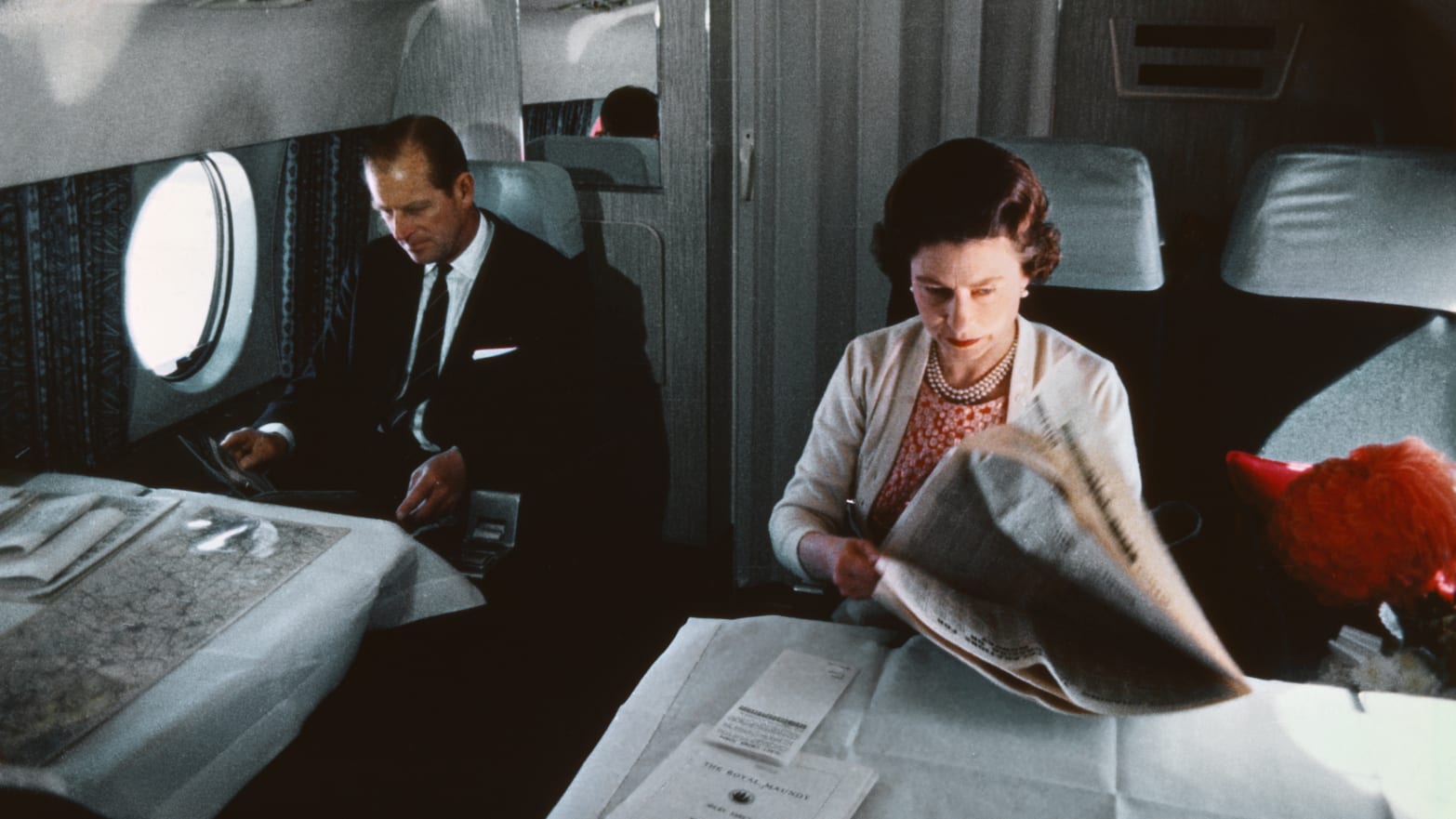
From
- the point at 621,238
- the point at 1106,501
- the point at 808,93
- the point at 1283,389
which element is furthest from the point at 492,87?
the point at 1106,501

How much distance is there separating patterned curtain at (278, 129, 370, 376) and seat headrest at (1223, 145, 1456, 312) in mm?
1790

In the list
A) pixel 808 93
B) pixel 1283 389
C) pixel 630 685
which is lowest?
pixel 630 685

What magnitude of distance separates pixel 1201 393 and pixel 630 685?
4.20 feet

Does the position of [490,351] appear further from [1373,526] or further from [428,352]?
[1373,526]

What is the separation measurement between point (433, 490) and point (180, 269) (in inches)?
26.6

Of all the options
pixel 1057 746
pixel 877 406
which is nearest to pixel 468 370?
pixel 877 406

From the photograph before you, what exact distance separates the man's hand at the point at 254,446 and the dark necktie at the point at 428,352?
0.75 feet

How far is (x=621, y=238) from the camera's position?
8.84 feet

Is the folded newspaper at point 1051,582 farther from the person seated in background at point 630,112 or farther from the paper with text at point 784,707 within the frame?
the person seated in background at point 630,112

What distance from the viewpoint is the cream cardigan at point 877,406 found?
1.43 meters

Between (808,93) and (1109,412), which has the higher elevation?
(808,93)

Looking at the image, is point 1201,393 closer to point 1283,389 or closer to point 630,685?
point 1283,389

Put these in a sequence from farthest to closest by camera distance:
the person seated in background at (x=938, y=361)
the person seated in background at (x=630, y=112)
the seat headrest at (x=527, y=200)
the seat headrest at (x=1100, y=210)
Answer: the person seated in background at (x=630, y=112) → the seat headrest at (x=527, y=200) → the seat headrest at (x=1100, y=210) → the person seated in background at (x=938, y=361)

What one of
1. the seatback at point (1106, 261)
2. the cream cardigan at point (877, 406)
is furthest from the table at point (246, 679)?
the seatback at point (1106, 261)
